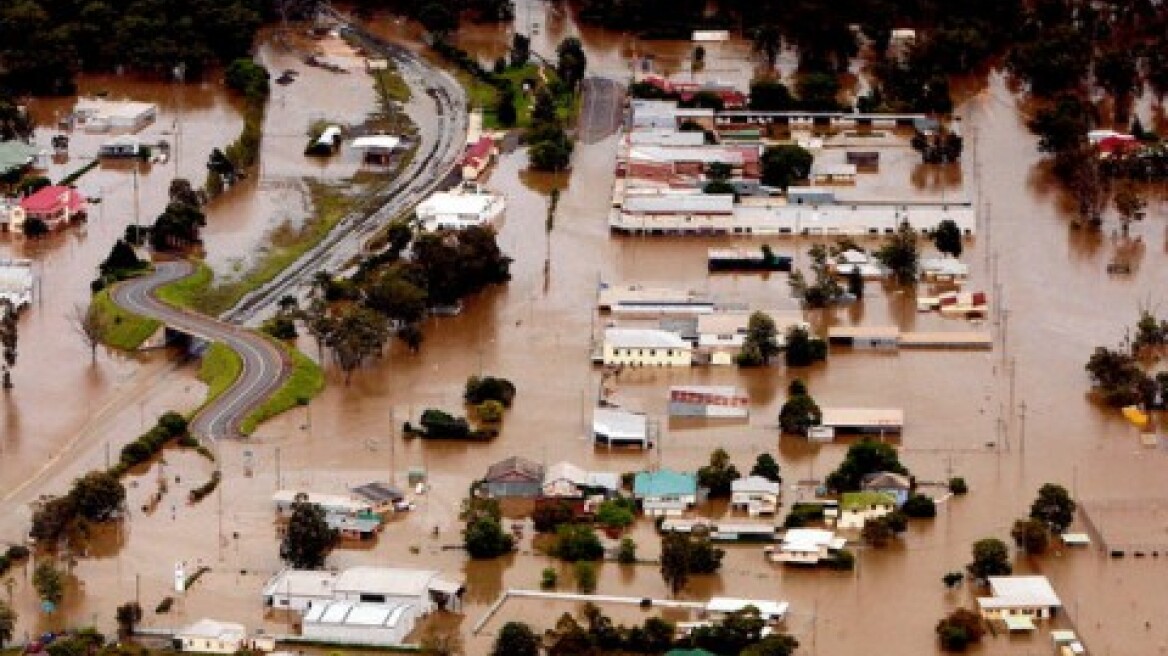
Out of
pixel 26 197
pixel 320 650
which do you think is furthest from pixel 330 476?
pixel 26 197

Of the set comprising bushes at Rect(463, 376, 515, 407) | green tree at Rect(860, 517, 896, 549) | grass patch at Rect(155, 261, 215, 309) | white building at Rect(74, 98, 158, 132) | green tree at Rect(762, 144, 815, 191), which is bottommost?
green tree at Rect(860, 517, 896, 549)

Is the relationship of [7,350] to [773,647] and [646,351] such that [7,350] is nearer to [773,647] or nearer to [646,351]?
[646,351]

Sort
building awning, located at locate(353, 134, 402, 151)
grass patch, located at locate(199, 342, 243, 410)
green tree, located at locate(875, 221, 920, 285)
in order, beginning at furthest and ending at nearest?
building awning, located at locate(353, 134, 402, 151), green tree, located at locate(875, 221, 920, 285), grass patch, located at locate(199, 342, 243, 410)

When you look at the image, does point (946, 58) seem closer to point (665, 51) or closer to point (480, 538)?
point (665, 51)

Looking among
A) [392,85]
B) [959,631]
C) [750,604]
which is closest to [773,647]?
[750,604]

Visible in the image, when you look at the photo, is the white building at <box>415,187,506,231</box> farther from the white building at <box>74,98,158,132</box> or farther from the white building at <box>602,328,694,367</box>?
the white building at <box>74,98,158,132</box>

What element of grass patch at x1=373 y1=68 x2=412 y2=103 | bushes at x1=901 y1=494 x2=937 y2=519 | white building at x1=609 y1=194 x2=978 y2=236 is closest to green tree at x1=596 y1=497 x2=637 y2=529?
bushes at x1=901 y1=494 x2=937 y2=519

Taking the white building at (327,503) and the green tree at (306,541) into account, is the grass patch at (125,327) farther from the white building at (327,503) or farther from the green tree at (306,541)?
the green tree at (306,541)
